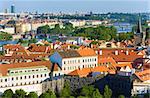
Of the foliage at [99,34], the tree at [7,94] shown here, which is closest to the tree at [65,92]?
the tree at [7,94]

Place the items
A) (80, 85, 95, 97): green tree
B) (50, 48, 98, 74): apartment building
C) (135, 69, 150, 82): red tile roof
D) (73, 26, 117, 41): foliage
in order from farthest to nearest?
(73, 26, 117, 41): foliage, (50, 48, 98, 74): apartment building, (135, 69, 150, 82): red tile roof, (80, 85, 95, 97): green tree

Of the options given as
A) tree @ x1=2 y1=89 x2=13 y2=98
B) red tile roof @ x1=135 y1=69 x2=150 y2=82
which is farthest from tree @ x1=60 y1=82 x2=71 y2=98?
red tile roof @ x1=135 y1=69 x2=150 y2=82

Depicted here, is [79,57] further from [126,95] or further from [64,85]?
[126,95]

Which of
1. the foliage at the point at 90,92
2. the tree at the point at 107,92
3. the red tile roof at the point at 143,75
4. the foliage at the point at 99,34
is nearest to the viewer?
the foliage at the point at 90,92

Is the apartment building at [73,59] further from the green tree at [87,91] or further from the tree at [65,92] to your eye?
the green tree at [87,91]

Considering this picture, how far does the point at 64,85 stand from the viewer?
1991cm

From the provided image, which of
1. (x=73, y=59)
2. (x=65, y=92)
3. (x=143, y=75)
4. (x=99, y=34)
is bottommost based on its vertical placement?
(x=99, y=34)

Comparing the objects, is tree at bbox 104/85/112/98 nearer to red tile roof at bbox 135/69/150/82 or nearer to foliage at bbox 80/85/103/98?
foliage at bbox 80/85/103/98

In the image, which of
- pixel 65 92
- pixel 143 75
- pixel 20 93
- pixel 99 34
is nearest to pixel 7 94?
pixel 20 93

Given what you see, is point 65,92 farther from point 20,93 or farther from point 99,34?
point 99,34

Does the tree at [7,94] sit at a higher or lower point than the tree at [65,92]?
higher

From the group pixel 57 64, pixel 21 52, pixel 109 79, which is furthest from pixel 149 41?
pixel 109 79

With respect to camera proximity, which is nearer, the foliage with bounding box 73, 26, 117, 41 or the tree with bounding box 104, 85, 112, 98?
the tree with bounding box 104, 85, 112, 98

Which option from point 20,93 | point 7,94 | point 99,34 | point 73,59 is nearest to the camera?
point 7,94
